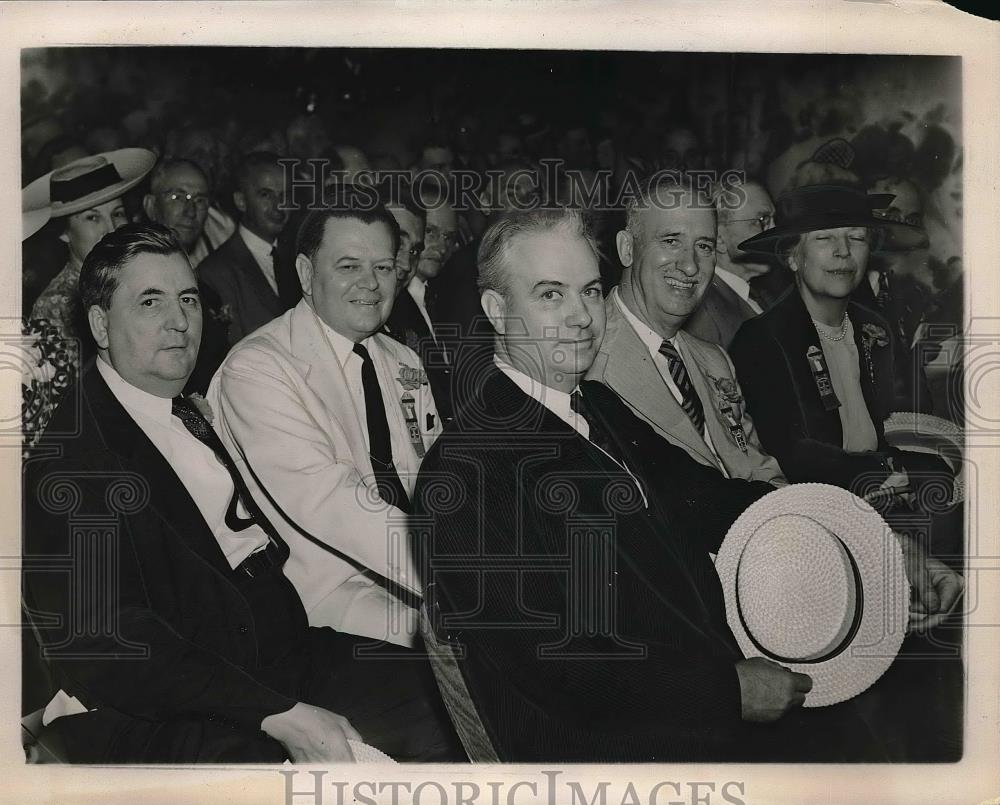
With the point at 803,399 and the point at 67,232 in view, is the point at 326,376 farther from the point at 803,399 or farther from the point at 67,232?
the point at 803,399

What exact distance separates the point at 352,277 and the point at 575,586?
1.08m

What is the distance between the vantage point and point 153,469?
2713mm

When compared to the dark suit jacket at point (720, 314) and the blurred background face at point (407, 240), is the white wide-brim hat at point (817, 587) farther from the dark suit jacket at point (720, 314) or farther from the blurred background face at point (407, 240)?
the blurred background face at point (407, 240)

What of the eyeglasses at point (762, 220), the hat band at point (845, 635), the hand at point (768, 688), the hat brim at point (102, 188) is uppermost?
the hat brim at point (102, 188)

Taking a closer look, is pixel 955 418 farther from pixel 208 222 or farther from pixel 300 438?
pixel 208 222

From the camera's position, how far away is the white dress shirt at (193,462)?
270 cm

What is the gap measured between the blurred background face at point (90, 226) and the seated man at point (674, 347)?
1416mm

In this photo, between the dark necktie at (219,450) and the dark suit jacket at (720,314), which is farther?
the dark suit jacket at (720,314)

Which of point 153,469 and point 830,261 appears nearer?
point 153,469

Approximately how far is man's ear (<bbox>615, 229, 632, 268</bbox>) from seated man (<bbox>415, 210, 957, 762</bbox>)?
84 mm

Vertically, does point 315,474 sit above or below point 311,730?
above

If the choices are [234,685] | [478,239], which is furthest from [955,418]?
[234,685]

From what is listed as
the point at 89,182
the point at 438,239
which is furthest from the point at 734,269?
the point at 89,182

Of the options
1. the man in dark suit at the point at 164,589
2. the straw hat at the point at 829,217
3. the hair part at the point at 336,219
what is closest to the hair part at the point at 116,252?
the man in dark suit at the point at 164,589
